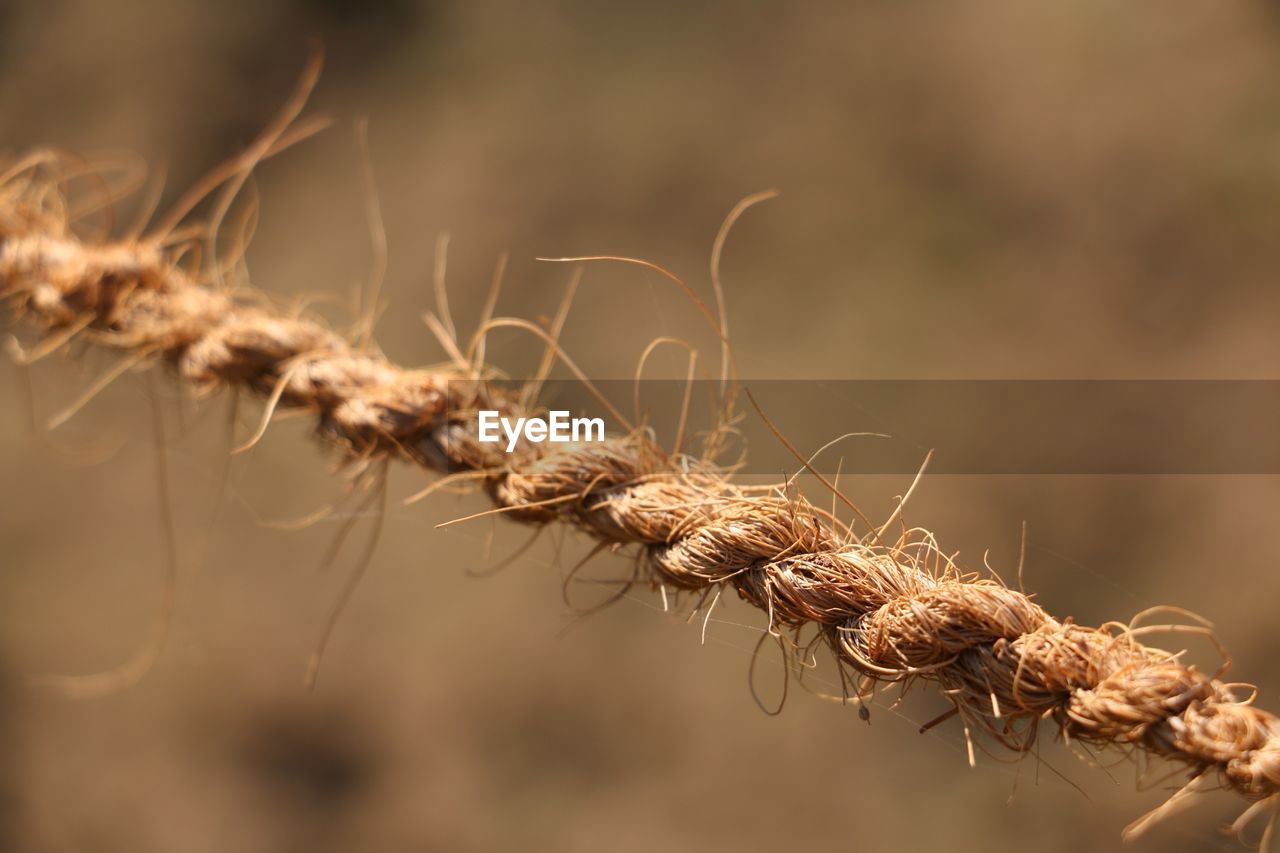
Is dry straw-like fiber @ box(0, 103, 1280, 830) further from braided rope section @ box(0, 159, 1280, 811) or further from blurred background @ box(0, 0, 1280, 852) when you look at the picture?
blurred background @ box(0, 0, 1280, 852)

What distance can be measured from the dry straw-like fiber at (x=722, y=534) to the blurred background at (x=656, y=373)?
1.10 ft

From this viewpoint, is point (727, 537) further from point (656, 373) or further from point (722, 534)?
point (656, 373)

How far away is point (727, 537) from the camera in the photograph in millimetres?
471

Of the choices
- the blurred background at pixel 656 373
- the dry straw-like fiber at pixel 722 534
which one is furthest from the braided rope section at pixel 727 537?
the blurred background at pixel 656 373

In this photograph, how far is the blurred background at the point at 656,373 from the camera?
1.26 m

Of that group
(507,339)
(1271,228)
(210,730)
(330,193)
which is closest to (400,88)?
(330,193)

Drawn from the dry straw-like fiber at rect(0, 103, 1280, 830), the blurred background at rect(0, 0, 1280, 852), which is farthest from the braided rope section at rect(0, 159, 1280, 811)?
the blurred background at rect(0, 0, 1280, 852)

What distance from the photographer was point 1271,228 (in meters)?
1.29

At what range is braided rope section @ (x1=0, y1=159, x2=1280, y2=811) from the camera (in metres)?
0.38

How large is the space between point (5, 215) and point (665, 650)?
Result: 0.92 metres

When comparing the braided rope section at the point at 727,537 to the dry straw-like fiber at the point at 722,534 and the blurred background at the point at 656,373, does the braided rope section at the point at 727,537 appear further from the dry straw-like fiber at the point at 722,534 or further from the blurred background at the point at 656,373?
the blurred background at the point at 656,373

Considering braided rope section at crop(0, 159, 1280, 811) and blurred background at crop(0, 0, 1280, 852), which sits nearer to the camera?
braided rope section at crop(0, 159, 1280, 811)

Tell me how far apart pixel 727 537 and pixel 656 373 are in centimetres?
99

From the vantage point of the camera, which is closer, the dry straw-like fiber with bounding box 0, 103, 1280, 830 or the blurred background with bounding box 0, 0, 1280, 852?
the dry straw-like fiber with bounding box 0, 103, 1280, 830
